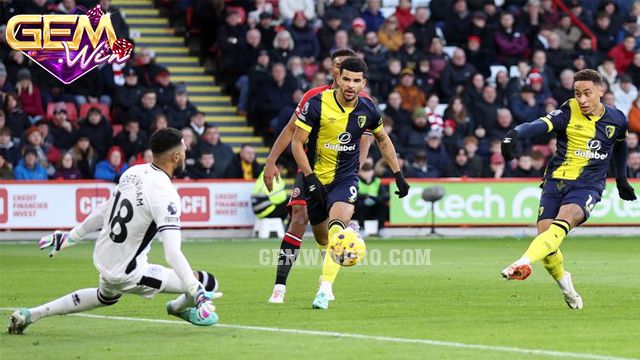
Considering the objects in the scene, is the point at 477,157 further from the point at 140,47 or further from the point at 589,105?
the point at 589,105

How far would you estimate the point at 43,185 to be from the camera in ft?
82.4

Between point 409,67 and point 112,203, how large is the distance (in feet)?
66.2

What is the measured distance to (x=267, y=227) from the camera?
25797 millimetres

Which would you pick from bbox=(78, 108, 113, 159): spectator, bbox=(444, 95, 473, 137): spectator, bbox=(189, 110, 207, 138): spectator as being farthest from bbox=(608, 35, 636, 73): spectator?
bbox=(78, 108, 113, 159): spectator

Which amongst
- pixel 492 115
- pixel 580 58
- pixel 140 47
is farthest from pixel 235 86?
pixel 580 58

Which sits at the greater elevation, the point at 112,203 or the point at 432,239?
the point at 112,203

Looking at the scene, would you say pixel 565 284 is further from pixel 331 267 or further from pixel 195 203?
pixel 195 203

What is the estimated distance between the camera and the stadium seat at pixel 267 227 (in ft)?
84.6

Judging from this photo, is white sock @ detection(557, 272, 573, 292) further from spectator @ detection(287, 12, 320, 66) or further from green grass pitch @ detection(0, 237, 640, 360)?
spectator @ detection(287, 12, 320, 66)

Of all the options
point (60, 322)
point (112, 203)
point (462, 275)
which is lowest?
point (462, 275)

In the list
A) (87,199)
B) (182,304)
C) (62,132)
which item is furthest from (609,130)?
(62,132)

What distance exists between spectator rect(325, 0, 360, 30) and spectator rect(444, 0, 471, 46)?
7.80 feet

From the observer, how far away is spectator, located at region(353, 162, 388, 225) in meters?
26.4

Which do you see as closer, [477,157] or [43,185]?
[43,185]
